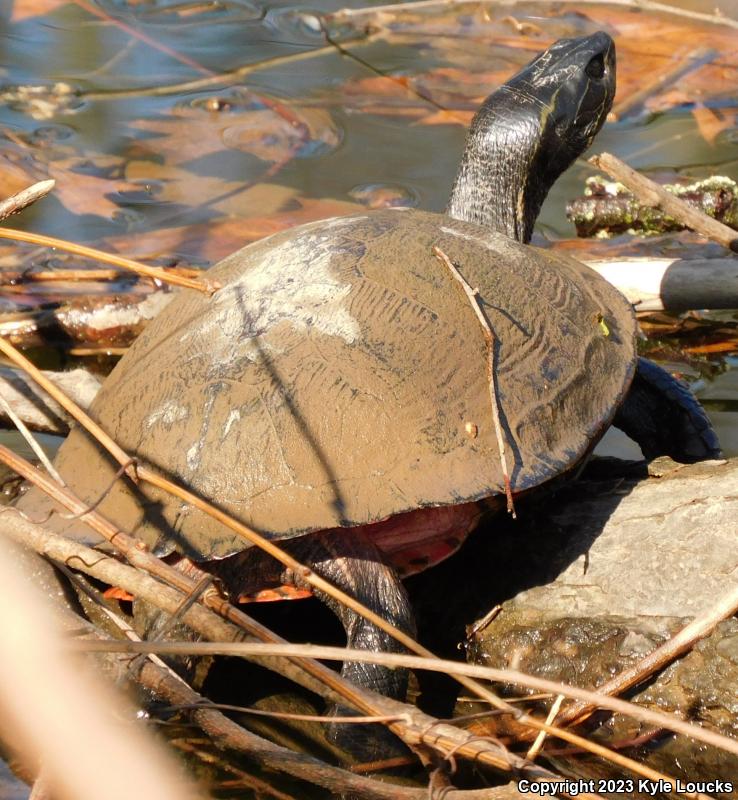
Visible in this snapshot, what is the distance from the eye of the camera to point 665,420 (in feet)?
10.6

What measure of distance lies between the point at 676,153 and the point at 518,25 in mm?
2186

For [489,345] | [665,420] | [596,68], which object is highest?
[596,68]

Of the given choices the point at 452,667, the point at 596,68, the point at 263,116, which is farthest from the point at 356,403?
the point at 263,116

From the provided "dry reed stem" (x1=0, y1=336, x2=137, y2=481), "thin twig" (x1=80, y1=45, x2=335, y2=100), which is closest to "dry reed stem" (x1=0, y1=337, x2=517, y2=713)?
"dry reed stem" (x1=0, y1=336, x2=137, y2=481)

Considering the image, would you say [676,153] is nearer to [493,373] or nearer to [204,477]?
[493,373]

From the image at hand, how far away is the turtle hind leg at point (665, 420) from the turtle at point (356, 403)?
0.46 metres

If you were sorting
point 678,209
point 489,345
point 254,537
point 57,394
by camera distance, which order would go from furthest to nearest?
point 678,209, point 489,345, point 57,394, point 254,537

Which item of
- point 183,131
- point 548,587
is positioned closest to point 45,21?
point 183,131

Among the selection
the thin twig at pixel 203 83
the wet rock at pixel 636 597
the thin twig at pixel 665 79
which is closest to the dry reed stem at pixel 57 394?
the wet rock at pixel 636 597

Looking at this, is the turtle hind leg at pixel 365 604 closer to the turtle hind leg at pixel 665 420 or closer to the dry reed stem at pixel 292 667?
the dry reed stem at pixel 292 667

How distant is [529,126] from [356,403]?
74.5 inches

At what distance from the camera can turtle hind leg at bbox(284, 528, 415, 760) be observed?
2.21 m

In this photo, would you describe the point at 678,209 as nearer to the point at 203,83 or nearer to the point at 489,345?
the point at 489,345

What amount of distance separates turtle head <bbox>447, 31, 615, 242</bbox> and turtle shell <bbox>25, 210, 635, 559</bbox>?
3.53 ft
